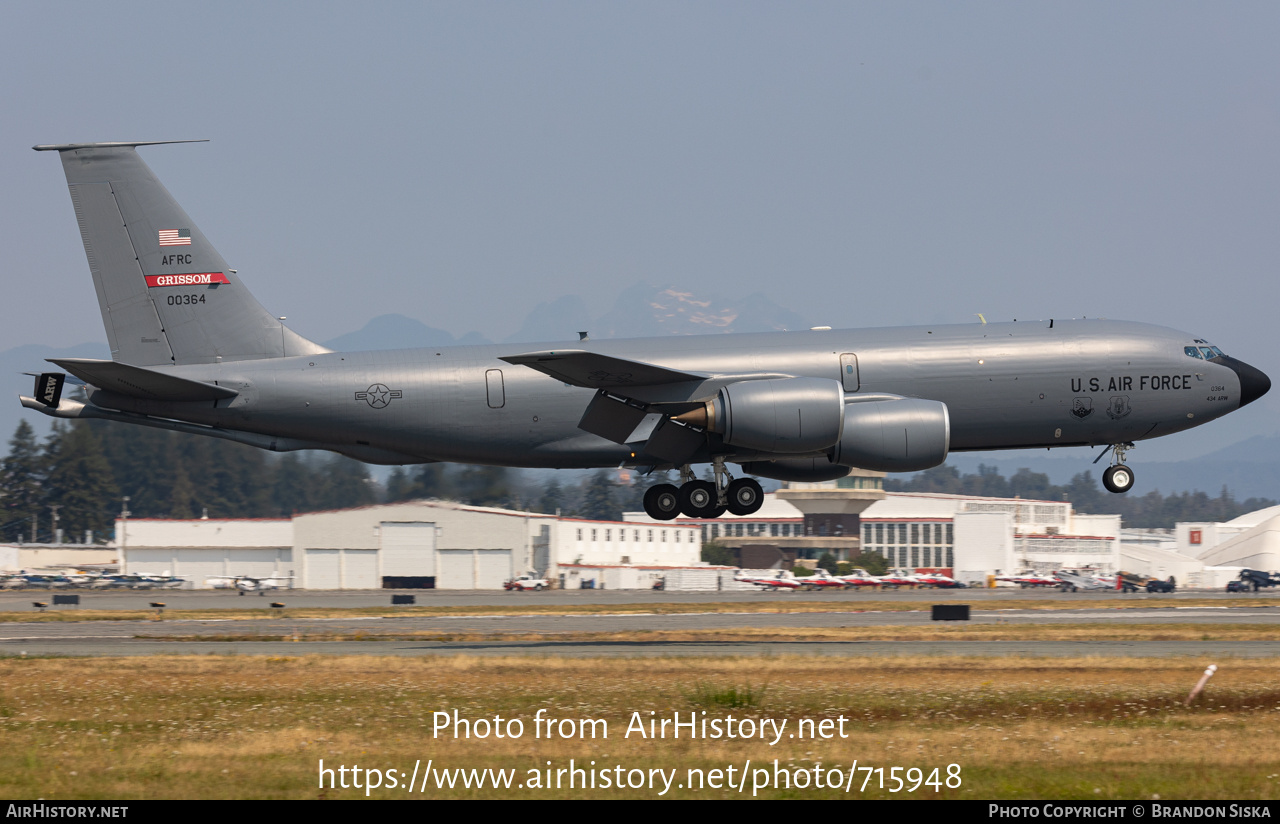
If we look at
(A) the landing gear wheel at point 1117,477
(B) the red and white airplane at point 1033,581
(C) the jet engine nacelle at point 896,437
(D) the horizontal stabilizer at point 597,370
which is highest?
(D) the horizontal stabilizer at point 597,370

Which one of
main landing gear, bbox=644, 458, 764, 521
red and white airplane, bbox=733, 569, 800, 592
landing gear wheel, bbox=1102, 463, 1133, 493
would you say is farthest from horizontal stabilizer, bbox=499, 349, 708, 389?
red and white airplane, bbox=733, 569, 800, 592

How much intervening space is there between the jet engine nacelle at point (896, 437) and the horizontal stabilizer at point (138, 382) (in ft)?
50.6

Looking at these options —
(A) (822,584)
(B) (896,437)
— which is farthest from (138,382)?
(A) (822,584)

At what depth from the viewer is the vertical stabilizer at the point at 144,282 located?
3291cm

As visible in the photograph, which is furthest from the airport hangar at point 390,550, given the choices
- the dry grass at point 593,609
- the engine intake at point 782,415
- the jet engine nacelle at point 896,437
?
the jet engine nacelle at point 896,437

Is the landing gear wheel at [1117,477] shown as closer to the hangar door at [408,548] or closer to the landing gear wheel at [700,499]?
the landing gear wheel at [700,499]

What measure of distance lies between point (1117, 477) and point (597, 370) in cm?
1460

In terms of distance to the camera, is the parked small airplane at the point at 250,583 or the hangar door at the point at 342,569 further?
the hangar door at the point at 342,569

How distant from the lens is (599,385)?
102 ft

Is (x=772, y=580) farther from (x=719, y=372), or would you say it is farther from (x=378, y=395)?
(x=378, y=395)

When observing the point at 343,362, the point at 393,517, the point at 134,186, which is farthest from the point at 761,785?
the point at 393,517

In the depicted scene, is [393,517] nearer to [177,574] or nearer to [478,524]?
[478,524]

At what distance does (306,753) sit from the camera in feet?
56.0
